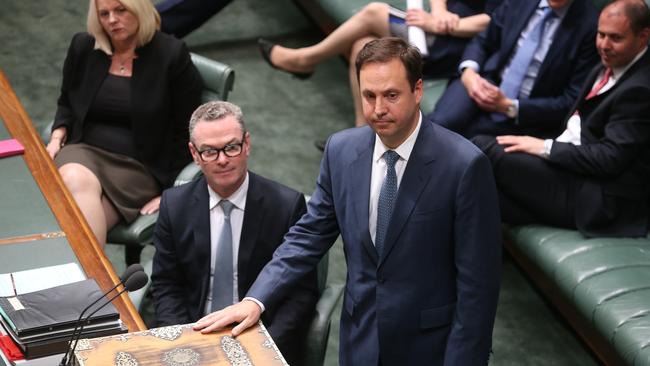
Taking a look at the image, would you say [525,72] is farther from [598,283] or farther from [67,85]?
[67,85]

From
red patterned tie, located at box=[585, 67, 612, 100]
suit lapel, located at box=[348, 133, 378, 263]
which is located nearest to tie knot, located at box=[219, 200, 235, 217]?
suit lapel, located at box=[348, 133, 378, 263]

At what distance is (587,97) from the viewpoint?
171 inches

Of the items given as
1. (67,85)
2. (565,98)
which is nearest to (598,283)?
(565,98)

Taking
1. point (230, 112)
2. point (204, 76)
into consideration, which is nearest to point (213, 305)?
point (230, 112)

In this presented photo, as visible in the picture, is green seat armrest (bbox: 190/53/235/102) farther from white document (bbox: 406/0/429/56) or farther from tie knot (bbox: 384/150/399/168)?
tie knot (bbox: 384/150/399/168)

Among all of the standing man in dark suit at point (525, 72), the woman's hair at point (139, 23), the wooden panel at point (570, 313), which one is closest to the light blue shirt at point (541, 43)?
the standing man in dark suit at point (525, 72)

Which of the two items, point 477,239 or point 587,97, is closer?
point 477,239

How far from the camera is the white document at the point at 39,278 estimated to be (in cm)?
313

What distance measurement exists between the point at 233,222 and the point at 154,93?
1035 mm

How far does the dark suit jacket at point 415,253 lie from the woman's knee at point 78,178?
1359 millimetres

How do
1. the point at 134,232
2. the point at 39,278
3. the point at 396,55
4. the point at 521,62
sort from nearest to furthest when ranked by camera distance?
the point at 396,55, the point at 39,278, the point at 134,232, the point at 521,62

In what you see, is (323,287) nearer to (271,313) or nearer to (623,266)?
(271,313)

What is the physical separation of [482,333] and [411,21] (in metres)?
2.44

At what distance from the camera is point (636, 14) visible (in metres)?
4.12
